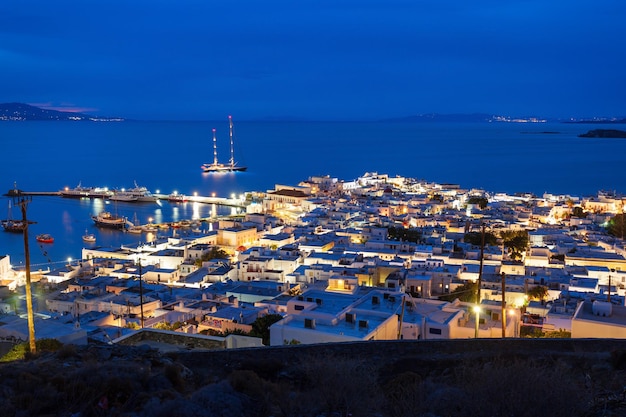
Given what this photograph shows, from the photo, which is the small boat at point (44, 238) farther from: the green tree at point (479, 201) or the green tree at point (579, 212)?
the green tree at point (579, 212)

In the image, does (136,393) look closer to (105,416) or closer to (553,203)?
(105,416)

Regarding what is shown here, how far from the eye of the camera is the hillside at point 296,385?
4422 millimetres

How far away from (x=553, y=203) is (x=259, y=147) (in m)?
69.8

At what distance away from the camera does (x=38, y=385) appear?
4.79 meters

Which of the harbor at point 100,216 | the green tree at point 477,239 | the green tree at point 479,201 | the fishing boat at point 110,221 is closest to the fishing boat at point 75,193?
the harbor at point 100,216

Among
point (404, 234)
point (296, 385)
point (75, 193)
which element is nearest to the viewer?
point (296, 385)

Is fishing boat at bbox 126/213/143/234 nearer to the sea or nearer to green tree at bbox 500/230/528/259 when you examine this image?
the sea

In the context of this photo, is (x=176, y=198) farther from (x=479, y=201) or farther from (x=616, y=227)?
(x=616, y=227)

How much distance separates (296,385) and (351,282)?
9355 millimetres

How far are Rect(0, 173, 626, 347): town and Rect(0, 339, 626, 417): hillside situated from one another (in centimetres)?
178

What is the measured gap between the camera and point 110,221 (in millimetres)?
36625

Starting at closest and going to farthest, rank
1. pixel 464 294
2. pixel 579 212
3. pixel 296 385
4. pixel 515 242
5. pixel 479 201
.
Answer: pixel 296 385 < pixel 464 294 < pixel 515 242 < pixel 579 212 < pixel 479 201

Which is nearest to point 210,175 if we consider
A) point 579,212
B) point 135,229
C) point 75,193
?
point 75,193

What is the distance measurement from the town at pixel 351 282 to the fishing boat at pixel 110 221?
9.18 metres
